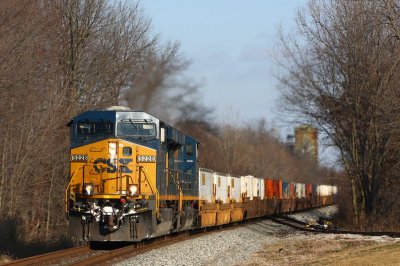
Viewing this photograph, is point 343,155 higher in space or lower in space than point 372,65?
lower

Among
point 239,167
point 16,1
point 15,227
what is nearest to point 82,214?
point 15,227

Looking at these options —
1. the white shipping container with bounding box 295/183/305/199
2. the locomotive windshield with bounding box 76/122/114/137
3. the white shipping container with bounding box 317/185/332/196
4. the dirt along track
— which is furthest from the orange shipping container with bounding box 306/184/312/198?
the locomotive windshield with bounding box 76/122/114/137

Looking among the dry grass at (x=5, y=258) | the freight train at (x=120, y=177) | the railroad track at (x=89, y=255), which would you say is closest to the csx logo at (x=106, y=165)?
the freight train at (x=120, y=177)

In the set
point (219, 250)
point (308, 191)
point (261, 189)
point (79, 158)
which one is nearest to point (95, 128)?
point (79, 158)

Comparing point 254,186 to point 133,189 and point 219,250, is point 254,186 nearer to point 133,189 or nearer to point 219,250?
point 219,250

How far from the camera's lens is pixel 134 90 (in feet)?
114

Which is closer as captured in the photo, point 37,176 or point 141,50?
point 37,176

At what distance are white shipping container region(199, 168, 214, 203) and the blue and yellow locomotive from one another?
23.0 feet

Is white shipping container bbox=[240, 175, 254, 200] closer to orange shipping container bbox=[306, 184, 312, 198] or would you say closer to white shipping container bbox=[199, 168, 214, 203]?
white shipping container bbox=[199, 168, 214, 203]

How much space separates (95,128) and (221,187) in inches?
550

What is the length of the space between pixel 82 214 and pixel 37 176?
948 centimetres

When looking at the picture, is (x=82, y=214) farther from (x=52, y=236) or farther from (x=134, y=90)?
(x=134, y=90)

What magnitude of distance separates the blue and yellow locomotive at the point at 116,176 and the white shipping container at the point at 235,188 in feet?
48.5

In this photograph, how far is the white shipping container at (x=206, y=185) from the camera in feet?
91.2
